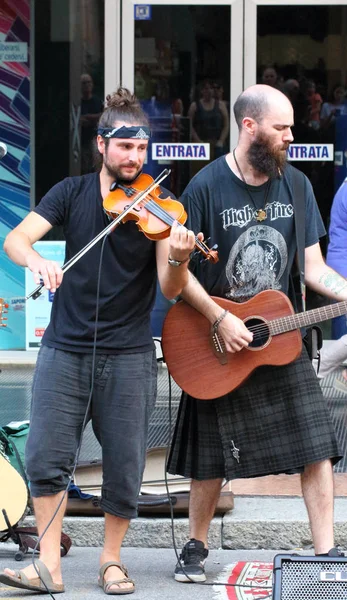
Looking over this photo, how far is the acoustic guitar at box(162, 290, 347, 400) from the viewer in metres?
4.68

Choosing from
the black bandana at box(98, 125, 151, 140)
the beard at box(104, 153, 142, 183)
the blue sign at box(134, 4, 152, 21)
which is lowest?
the beard at box(104, 153, 142, 183)

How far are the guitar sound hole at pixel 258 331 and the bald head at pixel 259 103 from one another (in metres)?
0.79

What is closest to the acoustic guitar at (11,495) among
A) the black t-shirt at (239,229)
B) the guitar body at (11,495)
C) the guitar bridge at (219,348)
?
the guitar body at (11,495)

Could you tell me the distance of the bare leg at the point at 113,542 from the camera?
4797mm

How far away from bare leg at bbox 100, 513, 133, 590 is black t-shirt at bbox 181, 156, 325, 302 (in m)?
0.98

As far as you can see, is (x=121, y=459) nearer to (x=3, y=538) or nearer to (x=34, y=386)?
(x=34, y=386)

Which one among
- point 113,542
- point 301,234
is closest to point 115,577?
point 113,542

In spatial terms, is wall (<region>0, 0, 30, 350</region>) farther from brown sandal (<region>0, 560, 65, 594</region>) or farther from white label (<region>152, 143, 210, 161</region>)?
brown sandal (<region>0, 560, 65, 594</region>)

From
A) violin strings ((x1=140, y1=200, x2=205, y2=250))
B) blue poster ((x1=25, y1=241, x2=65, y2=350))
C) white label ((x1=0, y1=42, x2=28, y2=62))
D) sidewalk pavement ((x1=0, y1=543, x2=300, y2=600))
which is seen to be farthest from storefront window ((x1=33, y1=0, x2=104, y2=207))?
violin strings ((x1=140, y1=200, x2=205, y2=250))

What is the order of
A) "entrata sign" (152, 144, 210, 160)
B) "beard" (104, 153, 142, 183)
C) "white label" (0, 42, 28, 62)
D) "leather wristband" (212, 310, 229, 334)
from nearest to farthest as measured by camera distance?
"beard" (104, 153, 142, 183) < "leather wristband" (212, 310, 229, 334) < "entrata sign" (152, 144, 210, 160) < "white label" (0, 42, 28, 62)

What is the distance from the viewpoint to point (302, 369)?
4.81 metres

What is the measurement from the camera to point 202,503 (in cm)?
496

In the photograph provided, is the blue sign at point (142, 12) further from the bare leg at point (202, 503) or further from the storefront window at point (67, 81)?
the bare leg at point (202, 503)

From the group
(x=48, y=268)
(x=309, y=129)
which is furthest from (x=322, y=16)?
(x=48, y=268)
